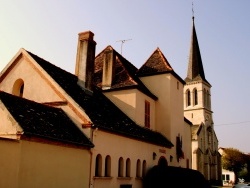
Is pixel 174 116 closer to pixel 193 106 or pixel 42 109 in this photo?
pixel 42 109

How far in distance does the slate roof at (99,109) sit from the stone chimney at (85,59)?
530 mm

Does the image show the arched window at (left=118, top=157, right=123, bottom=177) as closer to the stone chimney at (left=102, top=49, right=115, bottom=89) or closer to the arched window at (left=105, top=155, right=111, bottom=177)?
the arched window at (left=105, top=155, right=111, bottom=177)

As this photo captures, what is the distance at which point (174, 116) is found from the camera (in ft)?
87.5

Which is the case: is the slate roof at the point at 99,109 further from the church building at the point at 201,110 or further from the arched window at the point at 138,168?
the church building at the point at 201,110

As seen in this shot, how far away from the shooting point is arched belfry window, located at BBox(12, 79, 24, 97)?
1866 cm

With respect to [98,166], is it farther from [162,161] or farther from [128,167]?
[162,161]

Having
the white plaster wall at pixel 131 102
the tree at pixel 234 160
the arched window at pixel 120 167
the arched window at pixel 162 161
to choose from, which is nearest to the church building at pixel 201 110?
the tree at pixel 234 160

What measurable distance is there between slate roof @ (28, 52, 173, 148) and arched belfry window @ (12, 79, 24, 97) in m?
1.70

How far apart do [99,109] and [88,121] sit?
333cm

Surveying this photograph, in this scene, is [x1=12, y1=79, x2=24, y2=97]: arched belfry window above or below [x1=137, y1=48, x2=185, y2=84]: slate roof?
below

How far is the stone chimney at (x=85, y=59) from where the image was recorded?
68.1ft

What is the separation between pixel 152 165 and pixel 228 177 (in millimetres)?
74545

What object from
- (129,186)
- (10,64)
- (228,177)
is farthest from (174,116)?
(228,177)

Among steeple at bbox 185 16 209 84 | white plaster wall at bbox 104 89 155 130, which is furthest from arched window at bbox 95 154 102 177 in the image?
steeple at bbox 185 16 209 84
